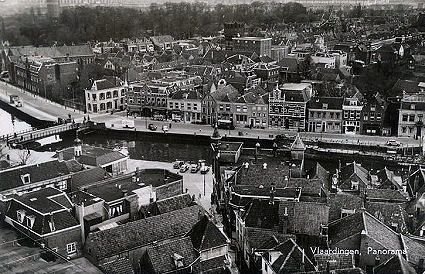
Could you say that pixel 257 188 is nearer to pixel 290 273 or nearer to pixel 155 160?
pixel 290 273

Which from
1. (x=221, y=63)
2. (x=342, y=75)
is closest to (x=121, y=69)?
(x=221, y=63)

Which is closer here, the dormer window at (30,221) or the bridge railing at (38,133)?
the dormer window at (30,221)

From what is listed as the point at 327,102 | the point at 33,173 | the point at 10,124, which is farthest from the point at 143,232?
the point at 10,124

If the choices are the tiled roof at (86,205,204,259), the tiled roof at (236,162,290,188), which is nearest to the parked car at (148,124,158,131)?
the tiled roof at (236,162,290,188)

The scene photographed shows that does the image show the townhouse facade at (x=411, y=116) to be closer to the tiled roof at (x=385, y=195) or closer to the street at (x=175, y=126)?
the street at (x=175, y=126)

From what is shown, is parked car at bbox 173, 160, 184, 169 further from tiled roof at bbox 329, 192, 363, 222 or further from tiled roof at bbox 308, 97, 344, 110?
tiled roof at bbox 329, 192, 363, 222

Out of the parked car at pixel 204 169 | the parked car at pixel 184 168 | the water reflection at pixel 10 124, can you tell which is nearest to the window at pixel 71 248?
the parked car at pixel 204 169

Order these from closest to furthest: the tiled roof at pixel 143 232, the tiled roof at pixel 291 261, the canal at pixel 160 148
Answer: the tiled roof at pixel 291 261, the tiled roof at pixel 143 232, the canal at pixel 160 148

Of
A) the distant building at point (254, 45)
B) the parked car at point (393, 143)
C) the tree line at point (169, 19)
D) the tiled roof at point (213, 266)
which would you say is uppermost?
the tree line at point (169, 19)
